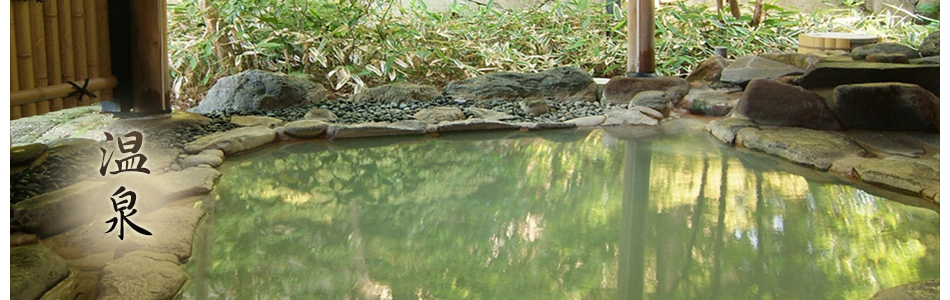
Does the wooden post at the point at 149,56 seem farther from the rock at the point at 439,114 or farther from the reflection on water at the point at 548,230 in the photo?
the rock at the point at 439,114

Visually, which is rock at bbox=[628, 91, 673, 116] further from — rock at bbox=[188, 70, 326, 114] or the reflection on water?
rock at bbox=[188, 70, 326, 114]

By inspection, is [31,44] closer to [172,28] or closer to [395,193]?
[395,193]

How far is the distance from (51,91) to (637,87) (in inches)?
152

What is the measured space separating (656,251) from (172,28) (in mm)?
5240

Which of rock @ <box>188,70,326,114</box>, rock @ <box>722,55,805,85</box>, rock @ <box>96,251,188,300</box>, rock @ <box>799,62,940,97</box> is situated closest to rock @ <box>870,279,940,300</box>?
rock @ <box>96,251,188,300</box>

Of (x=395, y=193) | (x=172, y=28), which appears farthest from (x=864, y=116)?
(x=172, y=28)

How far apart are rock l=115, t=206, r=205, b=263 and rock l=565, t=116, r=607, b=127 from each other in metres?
2.78

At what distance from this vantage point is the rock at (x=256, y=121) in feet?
15.9

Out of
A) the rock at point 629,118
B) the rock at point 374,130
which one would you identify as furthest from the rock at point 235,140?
the rock at point 629,118

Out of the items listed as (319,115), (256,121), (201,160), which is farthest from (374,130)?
(201,160)

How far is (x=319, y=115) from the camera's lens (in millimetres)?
5129

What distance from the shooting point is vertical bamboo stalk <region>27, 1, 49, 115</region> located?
11.0 ft

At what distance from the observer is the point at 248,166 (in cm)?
398

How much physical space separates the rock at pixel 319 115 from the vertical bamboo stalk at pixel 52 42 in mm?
1707
